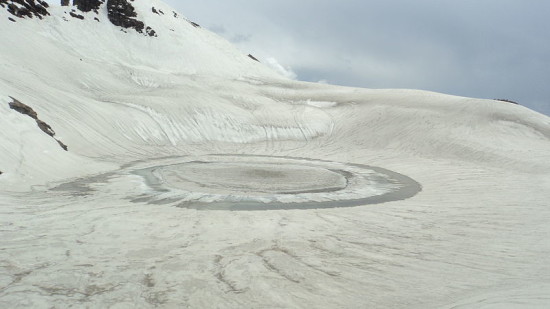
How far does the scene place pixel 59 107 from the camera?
24.3m

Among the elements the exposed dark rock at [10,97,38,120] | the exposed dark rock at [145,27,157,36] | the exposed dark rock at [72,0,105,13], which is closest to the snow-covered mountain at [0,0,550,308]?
the exposed dark rock at [10,97,38,120]

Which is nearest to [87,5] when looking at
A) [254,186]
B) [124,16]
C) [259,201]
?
[124,16]

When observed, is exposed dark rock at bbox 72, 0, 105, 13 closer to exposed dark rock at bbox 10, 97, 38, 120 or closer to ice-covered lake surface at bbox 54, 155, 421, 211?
exposed dark rock at bbox 10, 97, 38, 120

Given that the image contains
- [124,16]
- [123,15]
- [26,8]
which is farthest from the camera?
[123,15]

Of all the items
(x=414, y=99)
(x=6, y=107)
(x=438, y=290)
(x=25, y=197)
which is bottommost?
(x=25, y=197)

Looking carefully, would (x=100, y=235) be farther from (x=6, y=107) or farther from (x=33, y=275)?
(x=6, y=107)

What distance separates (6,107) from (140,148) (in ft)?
34.8

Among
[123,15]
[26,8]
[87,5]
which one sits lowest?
[26,8]

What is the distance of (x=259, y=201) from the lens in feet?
41.7

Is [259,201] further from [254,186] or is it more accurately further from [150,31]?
[150,31]

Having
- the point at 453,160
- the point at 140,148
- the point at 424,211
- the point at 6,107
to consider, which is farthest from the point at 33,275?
the point at 453,160

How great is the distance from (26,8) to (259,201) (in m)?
62.2

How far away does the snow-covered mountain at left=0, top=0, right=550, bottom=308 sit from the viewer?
18.7ft

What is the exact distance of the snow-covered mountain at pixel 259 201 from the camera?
18.7ft
